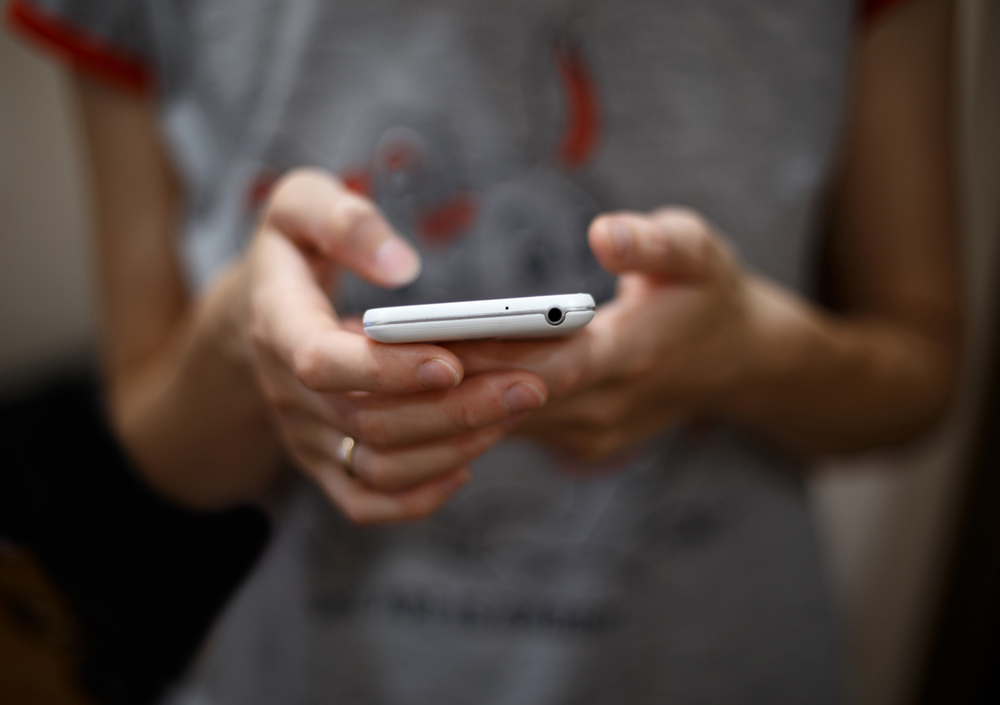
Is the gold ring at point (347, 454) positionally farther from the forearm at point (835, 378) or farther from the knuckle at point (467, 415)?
the forearm at point (835, 378)

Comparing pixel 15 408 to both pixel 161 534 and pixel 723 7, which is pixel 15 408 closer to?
pixel 161 534

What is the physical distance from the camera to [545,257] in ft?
1.32

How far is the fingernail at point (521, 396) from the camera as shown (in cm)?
23

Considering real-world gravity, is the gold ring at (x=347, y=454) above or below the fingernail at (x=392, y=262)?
below

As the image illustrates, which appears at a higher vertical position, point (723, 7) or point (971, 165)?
point (723, 7)

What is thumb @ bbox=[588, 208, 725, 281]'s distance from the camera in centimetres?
26

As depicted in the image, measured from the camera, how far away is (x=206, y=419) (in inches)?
15.4

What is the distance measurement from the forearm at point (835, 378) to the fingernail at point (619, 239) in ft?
0.49

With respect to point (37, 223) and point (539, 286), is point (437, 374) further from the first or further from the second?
point (37, 223)

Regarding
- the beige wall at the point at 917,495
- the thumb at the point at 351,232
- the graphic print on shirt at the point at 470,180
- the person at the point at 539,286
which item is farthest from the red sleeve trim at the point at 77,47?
the beige wall at the point at 917,495

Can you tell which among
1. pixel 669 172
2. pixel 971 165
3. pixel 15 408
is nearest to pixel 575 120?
pixel 669 172

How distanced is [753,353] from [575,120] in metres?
0.21

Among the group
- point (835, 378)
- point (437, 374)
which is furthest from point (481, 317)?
point (835, 378)

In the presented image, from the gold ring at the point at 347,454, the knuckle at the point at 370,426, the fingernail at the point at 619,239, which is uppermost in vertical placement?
the fingernail at the point at 619,239
